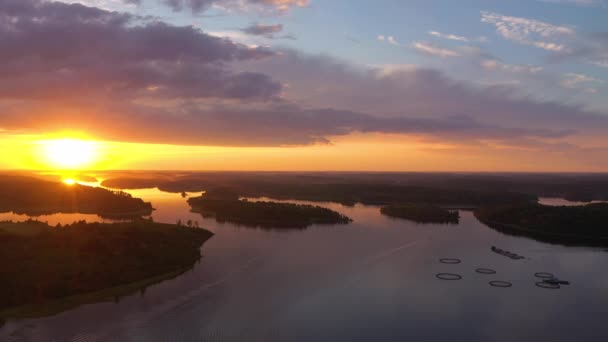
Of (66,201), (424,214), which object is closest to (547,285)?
(424,214)

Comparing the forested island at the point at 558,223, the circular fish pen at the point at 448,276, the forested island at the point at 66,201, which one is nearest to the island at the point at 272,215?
the forested island at the point at 66,201

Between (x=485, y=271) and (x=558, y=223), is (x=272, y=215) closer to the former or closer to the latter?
(x=485, y=271)

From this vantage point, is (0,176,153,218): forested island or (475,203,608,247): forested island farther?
(0,176,153,218): forested island

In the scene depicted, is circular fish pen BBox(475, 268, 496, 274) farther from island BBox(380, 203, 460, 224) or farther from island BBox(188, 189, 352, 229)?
island BBox(380, 203, 460, 224)

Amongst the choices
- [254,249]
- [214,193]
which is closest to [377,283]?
[254,249]

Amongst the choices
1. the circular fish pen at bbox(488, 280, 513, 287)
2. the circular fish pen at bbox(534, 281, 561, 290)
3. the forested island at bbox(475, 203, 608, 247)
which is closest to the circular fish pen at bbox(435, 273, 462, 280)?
the circular fish pen at bbox(488, 280, 513, 287)

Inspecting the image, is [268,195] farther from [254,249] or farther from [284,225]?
[254,249]

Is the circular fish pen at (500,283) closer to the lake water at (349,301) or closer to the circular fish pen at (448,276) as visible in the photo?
the lake water at (349,301)
